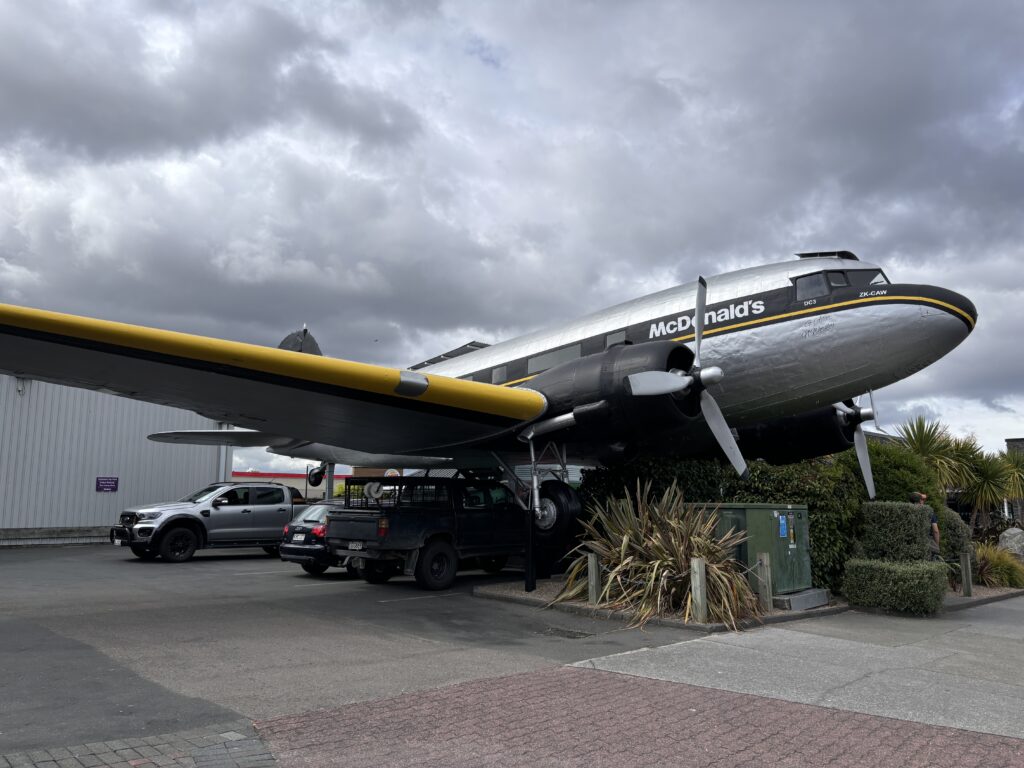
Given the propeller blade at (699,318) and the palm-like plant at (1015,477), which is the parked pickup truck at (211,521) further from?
the palm-like plant at (1015,477)

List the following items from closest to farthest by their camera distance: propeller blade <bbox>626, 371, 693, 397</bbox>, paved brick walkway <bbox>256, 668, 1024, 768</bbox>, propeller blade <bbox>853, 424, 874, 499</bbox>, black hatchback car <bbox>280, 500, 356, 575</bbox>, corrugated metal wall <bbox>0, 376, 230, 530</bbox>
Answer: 1. paved brick walkway <bbox>256, 668, 1024, 768</bbox>
2. propeller blade <bbox>626, 371, 693, 397</bbox>
3. propeller blade <bbox>853, 424, 874, 499</bbox>
4. black hatchback car <bbox>280, 500, 356, 575</bbox>
5. corrugated metal wall <bbox>0, 376, 230, 530</bbox>

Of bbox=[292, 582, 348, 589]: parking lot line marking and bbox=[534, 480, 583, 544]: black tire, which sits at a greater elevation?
bbox=[534, 480, 583, 544]: black tire

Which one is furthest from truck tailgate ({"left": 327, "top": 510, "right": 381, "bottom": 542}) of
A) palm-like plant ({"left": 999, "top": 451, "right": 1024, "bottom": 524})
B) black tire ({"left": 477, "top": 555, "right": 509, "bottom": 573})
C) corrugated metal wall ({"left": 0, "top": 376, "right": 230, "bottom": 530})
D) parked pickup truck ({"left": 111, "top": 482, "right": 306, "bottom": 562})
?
palm-like plant ({"left": 999, "top": 451, "right": 1024, "bottom": 524})

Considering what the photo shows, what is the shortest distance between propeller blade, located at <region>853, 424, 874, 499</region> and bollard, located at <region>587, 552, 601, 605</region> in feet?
18.5

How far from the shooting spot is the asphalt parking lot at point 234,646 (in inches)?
218

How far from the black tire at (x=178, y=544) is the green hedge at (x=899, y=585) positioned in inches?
559

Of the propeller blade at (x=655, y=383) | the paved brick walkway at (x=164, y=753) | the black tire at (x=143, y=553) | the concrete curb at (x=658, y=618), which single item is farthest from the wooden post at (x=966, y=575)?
the black tire at (x=143, y=553)

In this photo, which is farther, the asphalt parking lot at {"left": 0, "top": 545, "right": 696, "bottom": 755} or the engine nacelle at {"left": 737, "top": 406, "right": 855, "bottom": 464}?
the engine nacelle at {"left": 737, "top": 406, "right": 855, "bottom": 464}

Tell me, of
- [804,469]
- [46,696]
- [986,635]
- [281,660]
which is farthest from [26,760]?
[804,469]

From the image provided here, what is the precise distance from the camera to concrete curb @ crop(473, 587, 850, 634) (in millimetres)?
9184

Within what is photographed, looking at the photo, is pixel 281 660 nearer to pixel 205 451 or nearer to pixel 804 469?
pixel 804 469

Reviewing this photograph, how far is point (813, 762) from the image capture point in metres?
4.68

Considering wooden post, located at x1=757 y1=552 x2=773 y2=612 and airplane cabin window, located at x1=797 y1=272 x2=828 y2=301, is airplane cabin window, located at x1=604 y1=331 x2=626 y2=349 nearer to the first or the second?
airplane cabin window, located at x1=797 y1=272 x2=828 y2=301

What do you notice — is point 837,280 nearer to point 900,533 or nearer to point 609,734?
point 900,533
